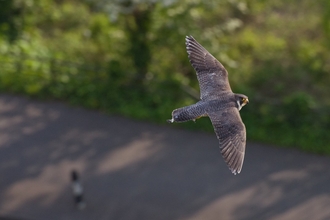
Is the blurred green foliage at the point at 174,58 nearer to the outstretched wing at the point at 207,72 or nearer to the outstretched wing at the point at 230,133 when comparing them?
the outstretched wing at the point at 207,72

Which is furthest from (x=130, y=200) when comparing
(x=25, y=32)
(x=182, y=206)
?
(x=25, y=32)

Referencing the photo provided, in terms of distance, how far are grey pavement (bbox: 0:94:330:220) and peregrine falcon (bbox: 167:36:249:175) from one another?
409cm

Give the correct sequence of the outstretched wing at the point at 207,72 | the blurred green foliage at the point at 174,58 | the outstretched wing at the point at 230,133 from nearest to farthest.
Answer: the outstretched wing at the point at 230,133 → the outstretched wing at the point at 207,72 → the blurred green foliage at the point at 174,58

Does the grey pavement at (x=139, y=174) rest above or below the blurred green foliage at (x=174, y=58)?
below

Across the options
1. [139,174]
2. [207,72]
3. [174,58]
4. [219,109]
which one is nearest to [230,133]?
[219,109]

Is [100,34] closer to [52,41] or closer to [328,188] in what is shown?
[52,41]

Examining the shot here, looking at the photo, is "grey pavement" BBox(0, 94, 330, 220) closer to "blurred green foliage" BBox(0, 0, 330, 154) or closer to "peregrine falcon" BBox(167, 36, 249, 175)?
"blurred green foliage" BBox(0, 0, 330, 154)

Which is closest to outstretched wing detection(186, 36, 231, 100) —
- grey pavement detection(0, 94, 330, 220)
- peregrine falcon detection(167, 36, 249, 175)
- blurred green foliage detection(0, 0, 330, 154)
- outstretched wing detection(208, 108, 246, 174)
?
peregrine falcon detection(167, 36, 249, 175)

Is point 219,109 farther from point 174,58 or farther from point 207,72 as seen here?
point 174,58

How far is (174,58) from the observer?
17484 mm

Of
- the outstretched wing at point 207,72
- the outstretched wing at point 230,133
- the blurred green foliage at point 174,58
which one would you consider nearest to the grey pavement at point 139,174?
the blurred green foliage at point 174,58

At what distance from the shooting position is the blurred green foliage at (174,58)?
1545 cm

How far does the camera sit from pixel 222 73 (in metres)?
10.2

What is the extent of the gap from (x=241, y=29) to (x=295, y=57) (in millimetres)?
2131
